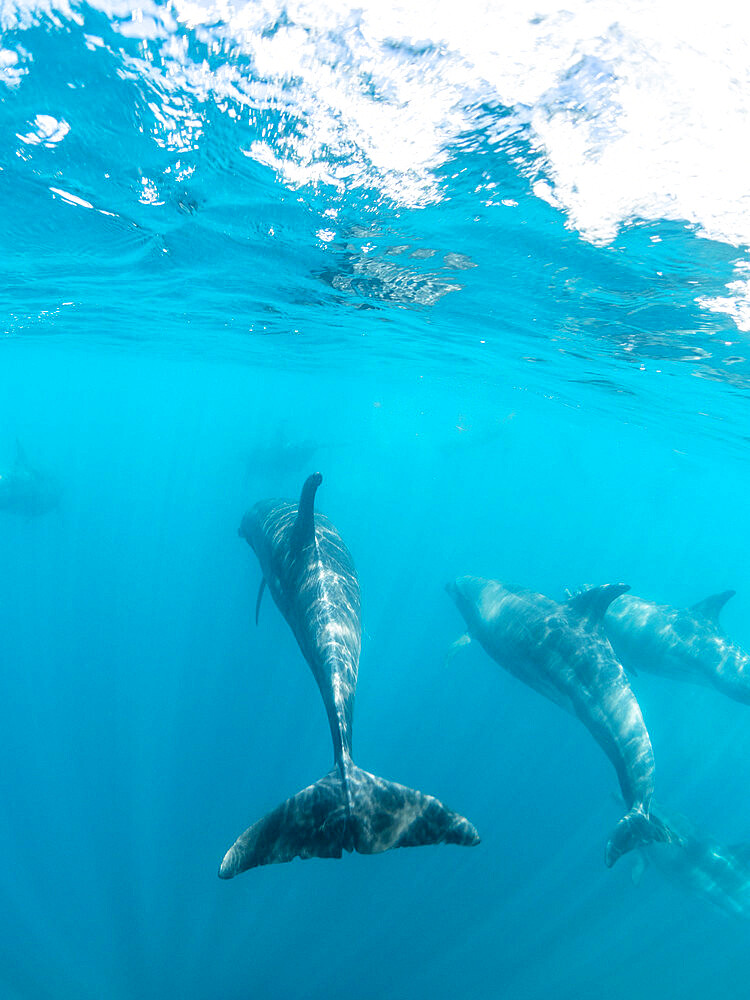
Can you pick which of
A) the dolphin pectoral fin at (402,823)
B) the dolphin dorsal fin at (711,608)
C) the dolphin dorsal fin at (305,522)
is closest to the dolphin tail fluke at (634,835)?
the dolphin pectoral fin at (402,823)

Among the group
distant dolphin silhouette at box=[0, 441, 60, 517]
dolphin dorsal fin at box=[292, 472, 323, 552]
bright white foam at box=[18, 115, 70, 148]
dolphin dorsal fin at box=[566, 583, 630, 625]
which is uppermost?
bright white foam at box=[18, 115, 70, 148]

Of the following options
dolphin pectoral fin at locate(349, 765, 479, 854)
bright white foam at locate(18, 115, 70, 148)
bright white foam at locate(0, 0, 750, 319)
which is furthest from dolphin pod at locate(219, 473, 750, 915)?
bright white foam at locate(18, 115, 70, 148)

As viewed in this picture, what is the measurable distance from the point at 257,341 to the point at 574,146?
2480 cm

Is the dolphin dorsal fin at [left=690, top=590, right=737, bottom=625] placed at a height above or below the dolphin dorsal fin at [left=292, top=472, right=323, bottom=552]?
below

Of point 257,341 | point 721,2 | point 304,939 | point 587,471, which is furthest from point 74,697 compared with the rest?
point 587,471

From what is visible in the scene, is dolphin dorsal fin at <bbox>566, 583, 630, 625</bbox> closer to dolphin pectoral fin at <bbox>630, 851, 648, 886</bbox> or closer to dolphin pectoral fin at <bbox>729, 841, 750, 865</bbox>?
dolphin pectoral fin at <bbox>630, 851, 648, 886</bbox>

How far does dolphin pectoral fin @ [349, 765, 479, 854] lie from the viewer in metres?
5.62

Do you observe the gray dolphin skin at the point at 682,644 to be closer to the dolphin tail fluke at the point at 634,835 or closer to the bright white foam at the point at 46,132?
the dolphin tail fluke at the point at 634,835

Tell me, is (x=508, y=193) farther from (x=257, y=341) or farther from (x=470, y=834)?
(x=257, y=341)

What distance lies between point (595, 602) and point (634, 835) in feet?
13.5

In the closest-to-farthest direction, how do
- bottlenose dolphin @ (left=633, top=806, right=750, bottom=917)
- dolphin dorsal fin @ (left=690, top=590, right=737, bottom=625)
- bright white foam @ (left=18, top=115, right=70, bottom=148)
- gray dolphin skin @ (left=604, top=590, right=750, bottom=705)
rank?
bright white foam @ (left=18, top=115, right=70, bottom=148) < bottlenose dolphin @ (left=633, top=806, right=750, bottom=917) < gray dolphin skin @ (left=604, top=590, right=750, bottom=705) < dolphin dorsal fin @ (left=690, top=590, right=737, bottom=625)

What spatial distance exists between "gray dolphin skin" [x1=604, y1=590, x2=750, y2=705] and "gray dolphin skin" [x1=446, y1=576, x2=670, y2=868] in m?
4.20

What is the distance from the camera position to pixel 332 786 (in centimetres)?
591

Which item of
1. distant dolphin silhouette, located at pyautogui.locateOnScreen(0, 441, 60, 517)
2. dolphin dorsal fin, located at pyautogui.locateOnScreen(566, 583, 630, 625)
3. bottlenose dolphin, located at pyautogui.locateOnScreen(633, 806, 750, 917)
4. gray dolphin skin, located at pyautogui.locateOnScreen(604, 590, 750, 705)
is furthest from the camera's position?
distant dolphin silhouette, located at pyautogui.locateOnScreen(0, 441, 60, 517)
